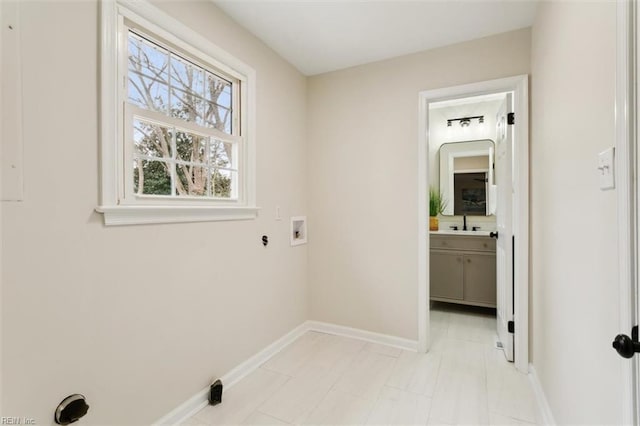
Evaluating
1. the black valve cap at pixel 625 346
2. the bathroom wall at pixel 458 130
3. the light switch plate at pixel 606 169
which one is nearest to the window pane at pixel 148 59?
the light switch plate at pixel 606 169

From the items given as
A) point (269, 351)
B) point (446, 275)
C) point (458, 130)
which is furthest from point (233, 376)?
point (458, 130)

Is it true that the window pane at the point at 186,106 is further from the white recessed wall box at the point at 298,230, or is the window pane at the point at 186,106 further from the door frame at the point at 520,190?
the door frame at the point at 520,190

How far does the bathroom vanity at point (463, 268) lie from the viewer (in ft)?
10.8

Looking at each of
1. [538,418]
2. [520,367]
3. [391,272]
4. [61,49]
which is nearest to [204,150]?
[61,49]

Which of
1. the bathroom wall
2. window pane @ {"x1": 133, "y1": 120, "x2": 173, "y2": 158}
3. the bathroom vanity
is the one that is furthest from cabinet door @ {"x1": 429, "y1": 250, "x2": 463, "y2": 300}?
window pane @ {"x1": 133, "y1": 120, "x2": 173, "y2": 158}

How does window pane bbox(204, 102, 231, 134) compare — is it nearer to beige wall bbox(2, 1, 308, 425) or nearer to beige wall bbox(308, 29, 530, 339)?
beige wall bbox(2, 1, 308, 425)

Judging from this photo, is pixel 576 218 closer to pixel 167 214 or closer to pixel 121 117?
pixel 167 214

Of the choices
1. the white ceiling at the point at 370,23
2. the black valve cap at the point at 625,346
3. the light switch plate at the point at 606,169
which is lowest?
Answer: the black valve cap at the point at 625,346

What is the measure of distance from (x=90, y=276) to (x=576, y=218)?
2067 millimetres

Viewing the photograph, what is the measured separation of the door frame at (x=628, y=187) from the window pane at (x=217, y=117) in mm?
1963

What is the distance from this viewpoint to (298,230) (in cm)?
294

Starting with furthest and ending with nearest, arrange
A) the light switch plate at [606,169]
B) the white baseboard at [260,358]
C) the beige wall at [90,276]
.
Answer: the white baseboard at [260,358] < the beige wall at [90,276] < the light switch plate at [606,169]

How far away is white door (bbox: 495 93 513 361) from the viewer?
234 cm

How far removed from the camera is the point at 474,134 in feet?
12.5
